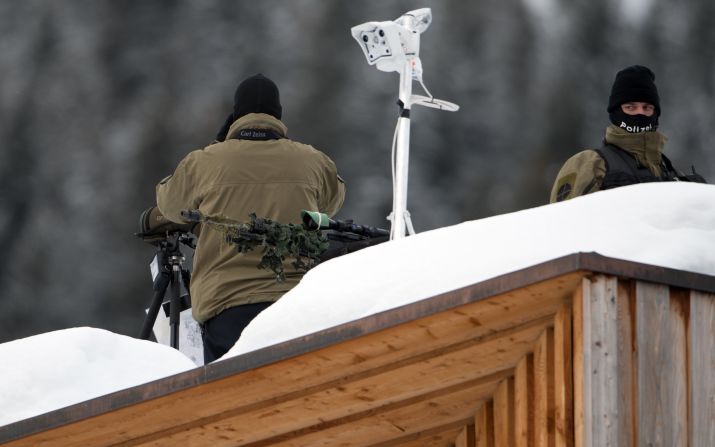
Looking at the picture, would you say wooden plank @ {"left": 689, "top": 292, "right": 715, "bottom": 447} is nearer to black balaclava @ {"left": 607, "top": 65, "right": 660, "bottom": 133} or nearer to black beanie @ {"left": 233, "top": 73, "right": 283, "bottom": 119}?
black balaclava @ {"left": 607, "top": 65, "right": 660, "bottom": 133}

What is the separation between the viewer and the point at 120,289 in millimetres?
14047

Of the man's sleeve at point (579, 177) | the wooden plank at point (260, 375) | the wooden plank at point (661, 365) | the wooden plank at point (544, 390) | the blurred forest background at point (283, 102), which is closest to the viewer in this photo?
the wooden plank at point (260, 375)

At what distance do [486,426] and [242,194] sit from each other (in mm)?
1741

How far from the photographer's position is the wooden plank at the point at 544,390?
344 cm

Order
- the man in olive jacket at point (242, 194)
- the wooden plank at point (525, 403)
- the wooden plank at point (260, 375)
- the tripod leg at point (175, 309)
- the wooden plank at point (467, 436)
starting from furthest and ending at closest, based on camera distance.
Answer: the tripod leg at point (175, 309), the man in olive jacket at point (242, 194), the wooden plank at point (467, 436), the wooden plank at point (525, 403), the wooden plank at point (260, 375)

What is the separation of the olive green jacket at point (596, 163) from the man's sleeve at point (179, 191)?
125 centimetres

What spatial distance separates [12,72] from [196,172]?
1083 centimetres

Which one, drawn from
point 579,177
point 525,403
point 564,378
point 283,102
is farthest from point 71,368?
point 283,102

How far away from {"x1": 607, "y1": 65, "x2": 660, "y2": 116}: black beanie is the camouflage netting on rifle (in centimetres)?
118

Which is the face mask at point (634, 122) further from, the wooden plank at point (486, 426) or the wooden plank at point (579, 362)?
the wooden plank at point (579, 362)

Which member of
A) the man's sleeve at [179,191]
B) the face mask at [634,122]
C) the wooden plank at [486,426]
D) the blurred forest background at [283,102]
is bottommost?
the blurred forest background at [283,102]

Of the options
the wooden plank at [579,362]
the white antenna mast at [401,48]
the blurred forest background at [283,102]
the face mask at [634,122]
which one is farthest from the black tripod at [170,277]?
the blurred forest background at [283,102]

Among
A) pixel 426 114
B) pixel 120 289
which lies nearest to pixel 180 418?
pixel 120 289

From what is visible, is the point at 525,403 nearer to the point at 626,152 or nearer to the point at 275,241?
the point at 275,241
